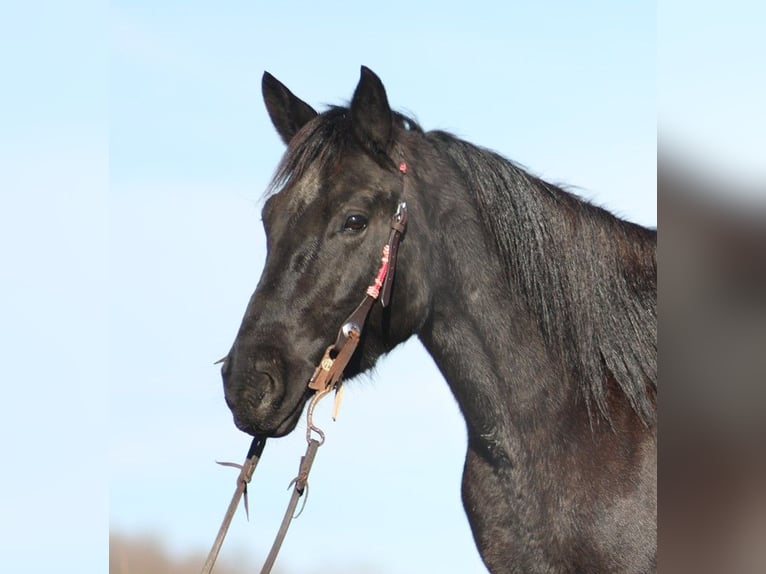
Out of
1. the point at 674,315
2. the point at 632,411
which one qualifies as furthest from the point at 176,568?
the point at 674,315

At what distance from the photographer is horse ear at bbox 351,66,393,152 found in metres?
2.83

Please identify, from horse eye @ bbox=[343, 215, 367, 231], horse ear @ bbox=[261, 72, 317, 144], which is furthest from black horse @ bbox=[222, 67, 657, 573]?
horse ear @ bbox=[261, 72, 317, 144]

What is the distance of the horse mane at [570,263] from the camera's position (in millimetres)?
2791

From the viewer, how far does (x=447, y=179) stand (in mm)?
2934

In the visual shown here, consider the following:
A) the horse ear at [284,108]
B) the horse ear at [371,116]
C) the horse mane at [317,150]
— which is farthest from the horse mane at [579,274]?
the horse ear at [284,108]

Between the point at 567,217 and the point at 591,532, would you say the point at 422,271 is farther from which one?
the point at 591,532

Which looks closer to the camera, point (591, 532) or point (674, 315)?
point (674, 315)

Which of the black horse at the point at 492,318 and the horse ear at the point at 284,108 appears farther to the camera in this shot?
the horse ear at the point at 284,108

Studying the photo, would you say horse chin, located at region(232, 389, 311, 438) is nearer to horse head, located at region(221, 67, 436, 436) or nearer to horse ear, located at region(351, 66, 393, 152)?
horse head, located at region(221, 67, 436, 436)

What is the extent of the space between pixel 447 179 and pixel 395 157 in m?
0.20

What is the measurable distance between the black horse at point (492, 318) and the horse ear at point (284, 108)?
254 mm

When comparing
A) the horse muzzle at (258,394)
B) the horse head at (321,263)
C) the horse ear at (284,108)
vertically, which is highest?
the horse ear at (284,108)

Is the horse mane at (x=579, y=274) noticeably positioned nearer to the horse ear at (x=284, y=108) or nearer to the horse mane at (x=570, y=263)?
the horse mane at (x=570, y=263)

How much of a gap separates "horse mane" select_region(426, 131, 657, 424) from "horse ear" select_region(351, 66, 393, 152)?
0.29 m
